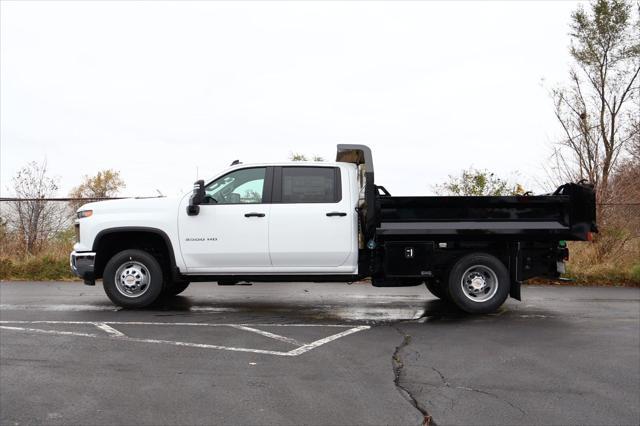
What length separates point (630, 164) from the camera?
Answer: 16.6m

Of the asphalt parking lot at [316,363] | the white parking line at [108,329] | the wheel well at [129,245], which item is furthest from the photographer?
the wheel well at [129,245]

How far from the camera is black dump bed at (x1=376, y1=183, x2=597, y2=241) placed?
777 cm

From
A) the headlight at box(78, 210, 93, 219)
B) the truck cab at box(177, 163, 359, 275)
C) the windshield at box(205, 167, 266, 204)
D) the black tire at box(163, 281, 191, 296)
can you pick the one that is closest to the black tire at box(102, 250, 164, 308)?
the truck cab at box(177, 163, 359, 275)

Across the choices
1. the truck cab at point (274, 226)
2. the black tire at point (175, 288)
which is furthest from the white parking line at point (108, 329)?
the black tire at point (175, 288)

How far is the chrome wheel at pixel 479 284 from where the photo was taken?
7.93 meters

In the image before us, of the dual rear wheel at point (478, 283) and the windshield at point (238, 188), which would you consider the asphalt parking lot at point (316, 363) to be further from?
the windshield at point (238, 188)

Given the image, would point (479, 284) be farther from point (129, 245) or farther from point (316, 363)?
point (129, 245)

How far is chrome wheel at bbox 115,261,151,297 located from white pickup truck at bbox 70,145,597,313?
0.5 inches

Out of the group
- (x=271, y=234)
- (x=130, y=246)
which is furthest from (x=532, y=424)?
(x=130, y=246)

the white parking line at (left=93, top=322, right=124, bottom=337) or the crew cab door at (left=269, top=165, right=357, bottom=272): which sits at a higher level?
the crew cab door at (left=269, top=165, right=357, bottom=272)

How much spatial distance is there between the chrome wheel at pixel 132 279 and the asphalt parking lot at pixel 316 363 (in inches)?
12.7

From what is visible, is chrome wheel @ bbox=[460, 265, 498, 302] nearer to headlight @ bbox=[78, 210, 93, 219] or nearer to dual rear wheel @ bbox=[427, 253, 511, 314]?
dual rear wheel @ bbox=[427, 253, 511, 314]

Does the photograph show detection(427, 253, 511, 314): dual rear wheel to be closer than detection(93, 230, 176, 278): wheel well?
Yes

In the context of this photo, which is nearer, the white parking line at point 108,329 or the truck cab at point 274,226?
the white parking line at point 108,329
